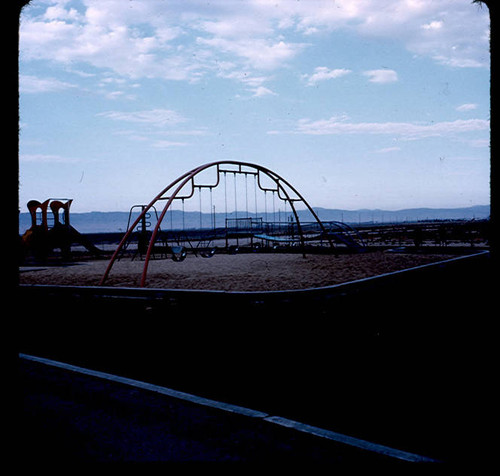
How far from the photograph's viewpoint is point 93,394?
5.27 meters

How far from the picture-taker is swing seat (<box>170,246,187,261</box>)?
19531mm

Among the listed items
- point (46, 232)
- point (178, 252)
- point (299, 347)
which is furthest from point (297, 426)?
point (46, 232)

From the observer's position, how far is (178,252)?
64.2ft

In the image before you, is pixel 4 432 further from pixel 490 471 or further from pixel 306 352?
pixel 306 352

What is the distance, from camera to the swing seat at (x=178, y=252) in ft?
64.1

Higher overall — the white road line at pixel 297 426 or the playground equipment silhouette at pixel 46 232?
the playground equipment silhouette at pixel 46 232

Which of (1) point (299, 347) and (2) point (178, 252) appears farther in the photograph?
(2) point (178, 252)

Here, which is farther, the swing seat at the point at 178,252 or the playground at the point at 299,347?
the swing seat at the point at 178,252

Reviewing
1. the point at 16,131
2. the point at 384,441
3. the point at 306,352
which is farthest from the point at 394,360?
the point at 16,131

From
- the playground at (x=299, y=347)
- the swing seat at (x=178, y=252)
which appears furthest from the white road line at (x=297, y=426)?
the swing seat at (x=178, y=252)

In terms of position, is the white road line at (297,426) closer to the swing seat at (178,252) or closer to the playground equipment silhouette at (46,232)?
the swing seat at (178,252)

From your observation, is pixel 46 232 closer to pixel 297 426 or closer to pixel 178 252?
pixel 178 252

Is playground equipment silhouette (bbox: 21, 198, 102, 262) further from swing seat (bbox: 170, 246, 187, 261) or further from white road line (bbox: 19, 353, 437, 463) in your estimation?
white road line (bbox: 19, 353, 437, 463)

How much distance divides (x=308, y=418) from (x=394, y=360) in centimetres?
256
